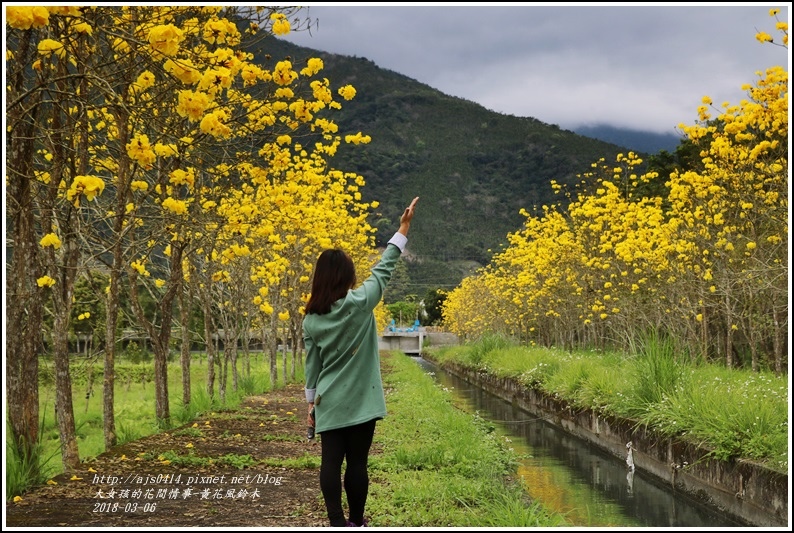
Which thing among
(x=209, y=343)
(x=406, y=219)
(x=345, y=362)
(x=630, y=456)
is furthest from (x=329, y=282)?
(x=209, y=343)

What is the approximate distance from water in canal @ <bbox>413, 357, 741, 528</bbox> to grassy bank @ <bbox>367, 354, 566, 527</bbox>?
0.61m

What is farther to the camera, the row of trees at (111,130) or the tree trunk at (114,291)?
the tree trunk at (114,291)

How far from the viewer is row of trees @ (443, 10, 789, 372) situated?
10328 millimetres

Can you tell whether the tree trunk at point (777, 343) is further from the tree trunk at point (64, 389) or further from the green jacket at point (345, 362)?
the tree trunk at point (64, 389)

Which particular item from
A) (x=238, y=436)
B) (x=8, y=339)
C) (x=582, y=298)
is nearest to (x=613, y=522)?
(x=238, y=436)

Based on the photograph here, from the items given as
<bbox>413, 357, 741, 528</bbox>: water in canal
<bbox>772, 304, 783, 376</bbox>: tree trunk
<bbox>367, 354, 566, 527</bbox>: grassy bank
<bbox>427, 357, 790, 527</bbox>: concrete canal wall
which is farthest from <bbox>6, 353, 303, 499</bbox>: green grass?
<bbox>772, 304, 783, 376</bbox>: tree trunk

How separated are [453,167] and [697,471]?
8526 cm

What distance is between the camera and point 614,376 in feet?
40.5

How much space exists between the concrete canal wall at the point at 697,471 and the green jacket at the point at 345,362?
4.09 m

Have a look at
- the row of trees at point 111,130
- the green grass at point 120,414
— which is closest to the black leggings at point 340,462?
the row of trees at point 111,130

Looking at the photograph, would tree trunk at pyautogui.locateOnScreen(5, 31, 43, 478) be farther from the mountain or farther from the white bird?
the mountain

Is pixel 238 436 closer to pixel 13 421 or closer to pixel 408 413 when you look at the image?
pixel 13 421

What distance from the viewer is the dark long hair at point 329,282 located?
14.3 ft

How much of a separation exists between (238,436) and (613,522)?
4349mm
